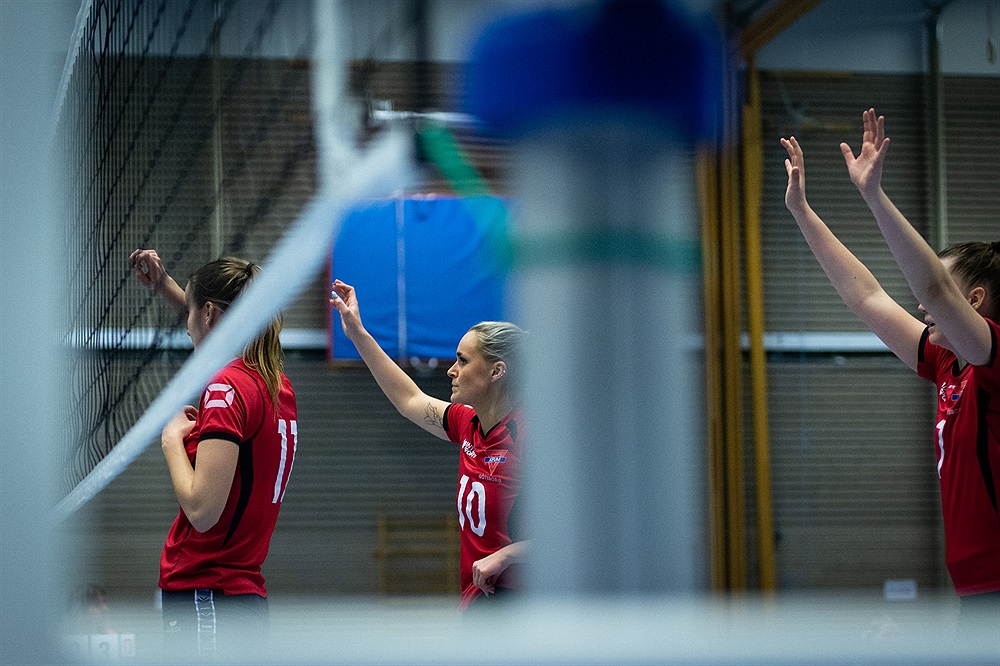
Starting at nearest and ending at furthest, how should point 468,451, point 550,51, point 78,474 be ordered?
point 550,51
point 468,451
point 78,474

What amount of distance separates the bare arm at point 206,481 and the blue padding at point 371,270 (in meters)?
4.37

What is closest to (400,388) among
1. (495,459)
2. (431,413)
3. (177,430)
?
(431,413)

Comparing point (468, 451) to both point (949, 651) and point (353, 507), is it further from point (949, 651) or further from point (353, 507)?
point (353, 507)

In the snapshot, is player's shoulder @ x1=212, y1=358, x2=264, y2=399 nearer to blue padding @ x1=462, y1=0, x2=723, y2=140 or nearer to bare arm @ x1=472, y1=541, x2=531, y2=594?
bare arm @ x1=472, y1=541, x2=531, y2=594

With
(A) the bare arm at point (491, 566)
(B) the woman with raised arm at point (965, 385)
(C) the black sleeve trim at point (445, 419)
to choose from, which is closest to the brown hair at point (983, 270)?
(B) the woman with raised arm at point (965, 385)

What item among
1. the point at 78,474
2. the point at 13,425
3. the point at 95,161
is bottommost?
the point at 78,474

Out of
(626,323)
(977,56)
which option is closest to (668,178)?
(626,323)

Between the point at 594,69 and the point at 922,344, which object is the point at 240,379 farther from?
the point at 594,69

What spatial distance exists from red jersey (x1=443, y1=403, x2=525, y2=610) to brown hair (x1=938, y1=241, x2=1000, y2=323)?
3.37 ft

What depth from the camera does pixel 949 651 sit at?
1.62 feet

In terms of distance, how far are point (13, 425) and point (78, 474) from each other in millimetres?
2812

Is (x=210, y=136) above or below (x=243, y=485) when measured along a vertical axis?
above

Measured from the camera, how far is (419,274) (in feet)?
22.1

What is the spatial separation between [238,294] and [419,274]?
4.36 m
